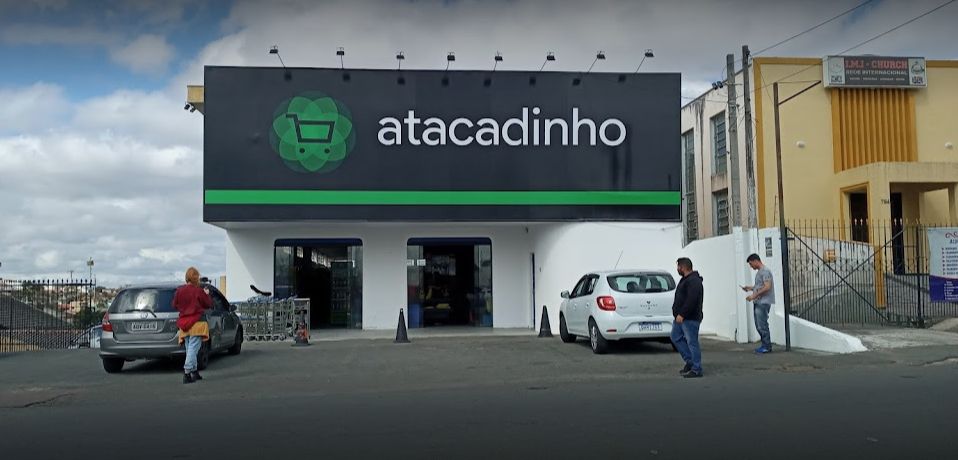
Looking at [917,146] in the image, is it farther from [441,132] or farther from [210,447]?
[210,447]

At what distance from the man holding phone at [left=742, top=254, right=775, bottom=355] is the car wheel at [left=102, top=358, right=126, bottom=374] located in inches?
A: 437

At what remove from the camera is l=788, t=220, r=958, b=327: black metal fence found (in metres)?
18.4

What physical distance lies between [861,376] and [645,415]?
4.74 metres

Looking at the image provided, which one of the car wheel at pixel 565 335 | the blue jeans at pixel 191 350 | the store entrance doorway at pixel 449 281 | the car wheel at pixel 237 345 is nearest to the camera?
the blue jeans at pixel 191 350

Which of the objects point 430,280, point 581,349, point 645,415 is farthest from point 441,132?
point 645,415

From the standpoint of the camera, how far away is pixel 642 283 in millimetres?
15852

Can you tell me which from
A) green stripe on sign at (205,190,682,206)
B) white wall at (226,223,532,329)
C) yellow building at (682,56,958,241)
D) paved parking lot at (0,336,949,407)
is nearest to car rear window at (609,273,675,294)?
paved parking lot at (0,336,949,407)

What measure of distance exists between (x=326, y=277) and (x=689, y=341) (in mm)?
14521

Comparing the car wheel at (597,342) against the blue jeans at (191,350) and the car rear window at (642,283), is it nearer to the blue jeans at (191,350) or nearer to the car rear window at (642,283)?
the car rear window at (642,283)

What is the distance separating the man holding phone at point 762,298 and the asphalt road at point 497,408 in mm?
403

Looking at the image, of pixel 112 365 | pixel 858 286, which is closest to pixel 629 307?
pixel 858 286

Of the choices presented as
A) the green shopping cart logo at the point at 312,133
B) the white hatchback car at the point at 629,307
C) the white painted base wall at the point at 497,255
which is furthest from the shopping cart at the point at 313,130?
the white hatchback car at the point at 629,307

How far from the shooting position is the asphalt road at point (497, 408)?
7434 mm

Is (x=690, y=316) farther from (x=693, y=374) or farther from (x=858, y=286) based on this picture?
(x=858, y=286)
